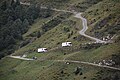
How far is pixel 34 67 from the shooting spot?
347 ft

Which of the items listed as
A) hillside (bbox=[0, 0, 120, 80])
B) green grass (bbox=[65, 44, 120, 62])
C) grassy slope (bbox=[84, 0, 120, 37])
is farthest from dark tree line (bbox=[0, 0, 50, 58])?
green grass (bbox=[65, 44, 120, 62])

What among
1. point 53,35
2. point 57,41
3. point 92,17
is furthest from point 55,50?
point 92,17

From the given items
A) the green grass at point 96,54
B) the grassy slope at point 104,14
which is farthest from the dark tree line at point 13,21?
the green grass at point 96,54

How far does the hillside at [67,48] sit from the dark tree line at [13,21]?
50 cm

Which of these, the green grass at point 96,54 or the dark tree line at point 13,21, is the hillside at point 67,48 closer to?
the green grass at point 96,54

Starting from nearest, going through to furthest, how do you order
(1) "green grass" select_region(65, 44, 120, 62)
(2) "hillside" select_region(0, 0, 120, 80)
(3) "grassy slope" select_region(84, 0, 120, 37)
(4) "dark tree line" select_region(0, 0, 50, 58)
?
(2) "hillside" select_region(0, 0, 120, 80) → (1) "green grass" select_region(65, 44, 120, 62) → (3) "grassy slope" select_region(84, 0, 120, 37) → (4) "dark tree line" select_region(0, 0, 50, 58)

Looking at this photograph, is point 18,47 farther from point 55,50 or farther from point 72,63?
point 72,63

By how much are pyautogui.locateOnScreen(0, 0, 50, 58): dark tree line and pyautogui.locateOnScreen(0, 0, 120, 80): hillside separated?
1.63 ft

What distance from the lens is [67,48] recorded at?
359 feet

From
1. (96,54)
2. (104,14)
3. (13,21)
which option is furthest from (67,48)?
(13,21)

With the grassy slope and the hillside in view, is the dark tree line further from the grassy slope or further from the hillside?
the grassy slope

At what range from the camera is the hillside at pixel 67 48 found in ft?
291

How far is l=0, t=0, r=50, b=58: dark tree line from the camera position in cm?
14162

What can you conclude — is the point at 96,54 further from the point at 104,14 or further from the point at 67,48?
the point at 104,14
